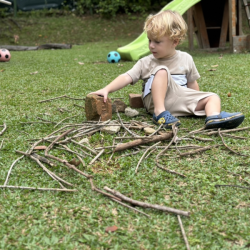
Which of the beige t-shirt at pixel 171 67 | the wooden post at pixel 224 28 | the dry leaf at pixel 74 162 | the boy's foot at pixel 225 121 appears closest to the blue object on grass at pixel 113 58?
the wooden post at pixel 224 28

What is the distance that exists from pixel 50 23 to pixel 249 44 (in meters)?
9.05

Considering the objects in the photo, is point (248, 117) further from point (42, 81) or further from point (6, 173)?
point (42, 81)

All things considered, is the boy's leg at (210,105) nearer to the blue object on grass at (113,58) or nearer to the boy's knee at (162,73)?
the boy's knee at (162,73)

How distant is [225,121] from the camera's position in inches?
81.5

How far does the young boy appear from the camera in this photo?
2.32 meters

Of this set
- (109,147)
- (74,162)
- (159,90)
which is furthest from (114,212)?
(159,90)

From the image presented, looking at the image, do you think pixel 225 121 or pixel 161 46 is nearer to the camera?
pixel 225 121

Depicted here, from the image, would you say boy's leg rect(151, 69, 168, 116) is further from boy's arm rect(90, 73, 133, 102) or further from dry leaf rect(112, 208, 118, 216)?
dry leaf rect(112, 208, 118, 216)

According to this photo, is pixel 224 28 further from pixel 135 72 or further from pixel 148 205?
pixel 148 205

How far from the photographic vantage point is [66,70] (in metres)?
5.00

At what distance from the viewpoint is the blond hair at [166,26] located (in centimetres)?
239

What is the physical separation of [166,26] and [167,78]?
41cm

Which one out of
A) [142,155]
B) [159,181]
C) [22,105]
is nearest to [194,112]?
[142,155]

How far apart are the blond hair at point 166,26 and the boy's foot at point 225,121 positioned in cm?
75
